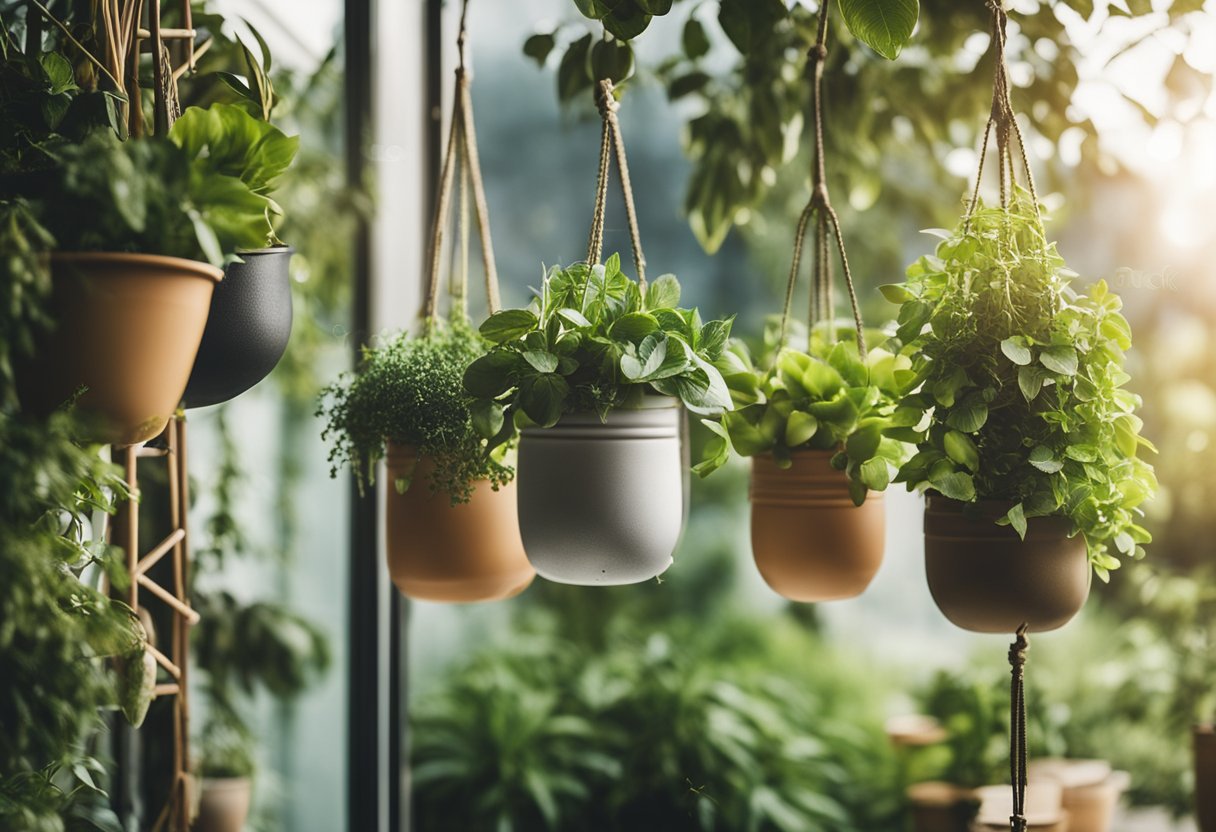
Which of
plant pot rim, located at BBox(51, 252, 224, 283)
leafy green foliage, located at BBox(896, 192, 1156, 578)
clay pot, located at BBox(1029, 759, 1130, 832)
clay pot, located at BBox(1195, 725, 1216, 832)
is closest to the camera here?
plant pot rim, located at BBox(51, 252, 224, 283)

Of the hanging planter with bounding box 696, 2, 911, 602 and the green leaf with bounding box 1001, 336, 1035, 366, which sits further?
the hanging planter with bounding box 696, 2, 911, 602

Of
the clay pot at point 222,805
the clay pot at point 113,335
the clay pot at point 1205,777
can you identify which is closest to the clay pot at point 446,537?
the clay pot at point 113,335

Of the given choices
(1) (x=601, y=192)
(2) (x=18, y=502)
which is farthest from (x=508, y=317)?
(2) (x=18, y=502)

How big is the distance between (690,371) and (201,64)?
1054 millimetres

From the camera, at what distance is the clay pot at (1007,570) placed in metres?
1.00

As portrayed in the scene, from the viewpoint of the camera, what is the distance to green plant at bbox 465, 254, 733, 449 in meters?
0.99

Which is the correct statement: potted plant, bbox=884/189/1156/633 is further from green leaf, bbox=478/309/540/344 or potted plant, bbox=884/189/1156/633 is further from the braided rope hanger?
green leaf, bbox=478/309/540/344

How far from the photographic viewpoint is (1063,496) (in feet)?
3.21

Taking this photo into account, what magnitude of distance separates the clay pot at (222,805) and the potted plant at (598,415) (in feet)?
3.47

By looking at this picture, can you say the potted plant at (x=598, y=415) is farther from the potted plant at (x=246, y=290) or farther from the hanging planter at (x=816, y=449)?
the potted plant at (x=246, y=290)

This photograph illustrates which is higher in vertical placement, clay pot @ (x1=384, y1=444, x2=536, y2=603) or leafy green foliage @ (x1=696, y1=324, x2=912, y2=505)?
leafy green foliage @ (x1=696, y1=324, x2=912, y2=505)

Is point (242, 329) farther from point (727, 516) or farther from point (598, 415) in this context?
point (727, 516)

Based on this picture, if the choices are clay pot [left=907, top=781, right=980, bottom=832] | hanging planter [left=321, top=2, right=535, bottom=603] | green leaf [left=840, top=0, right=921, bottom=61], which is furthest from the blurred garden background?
hanging planter [left=321, top=2, right=535, bottom=603]

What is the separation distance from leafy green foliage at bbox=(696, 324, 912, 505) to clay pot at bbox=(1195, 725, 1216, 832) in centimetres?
98
